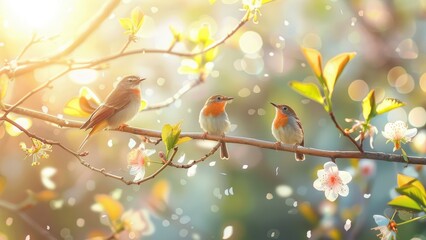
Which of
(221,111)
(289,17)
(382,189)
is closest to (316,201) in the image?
(382,189)

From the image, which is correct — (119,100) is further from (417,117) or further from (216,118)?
(417,117)

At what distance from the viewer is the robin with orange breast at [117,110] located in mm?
556

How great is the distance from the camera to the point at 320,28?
113cm

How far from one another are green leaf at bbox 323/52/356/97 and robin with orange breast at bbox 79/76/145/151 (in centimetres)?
24

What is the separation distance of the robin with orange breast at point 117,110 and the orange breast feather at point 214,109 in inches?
3.8

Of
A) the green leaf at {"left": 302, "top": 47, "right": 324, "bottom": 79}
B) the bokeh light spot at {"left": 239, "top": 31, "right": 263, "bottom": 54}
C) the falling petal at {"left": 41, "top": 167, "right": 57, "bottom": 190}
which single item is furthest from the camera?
the bokeh light spot at {"left": 239, "top": 31, "right": 263, "bottom": 54}

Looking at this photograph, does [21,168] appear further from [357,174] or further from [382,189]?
[382,189]

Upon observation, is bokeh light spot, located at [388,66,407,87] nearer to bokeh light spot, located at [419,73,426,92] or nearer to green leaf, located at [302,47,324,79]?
bokeh light spot, located at [419,73,426,92]

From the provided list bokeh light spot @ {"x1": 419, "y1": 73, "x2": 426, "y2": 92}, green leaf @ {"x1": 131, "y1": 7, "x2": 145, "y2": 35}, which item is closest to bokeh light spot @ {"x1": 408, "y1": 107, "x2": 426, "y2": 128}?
bokeh light spot @ {"x1": 419, "y1": 73, "x2": 426, "y2": 92}

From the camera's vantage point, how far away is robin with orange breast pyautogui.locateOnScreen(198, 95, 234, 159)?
65 centimetres

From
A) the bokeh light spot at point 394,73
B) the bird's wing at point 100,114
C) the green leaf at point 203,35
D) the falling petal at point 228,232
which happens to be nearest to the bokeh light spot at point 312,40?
the bokeh light spot at point 394,73

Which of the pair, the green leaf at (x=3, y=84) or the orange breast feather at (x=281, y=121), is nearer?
the green leaf at (x=3, y=84)

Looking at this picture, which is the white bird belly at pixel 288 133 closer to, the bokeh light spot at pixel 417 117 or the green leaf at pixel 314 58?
the green leaf at pixel 314 58

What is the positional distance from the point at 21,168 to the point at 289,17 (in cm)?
56
